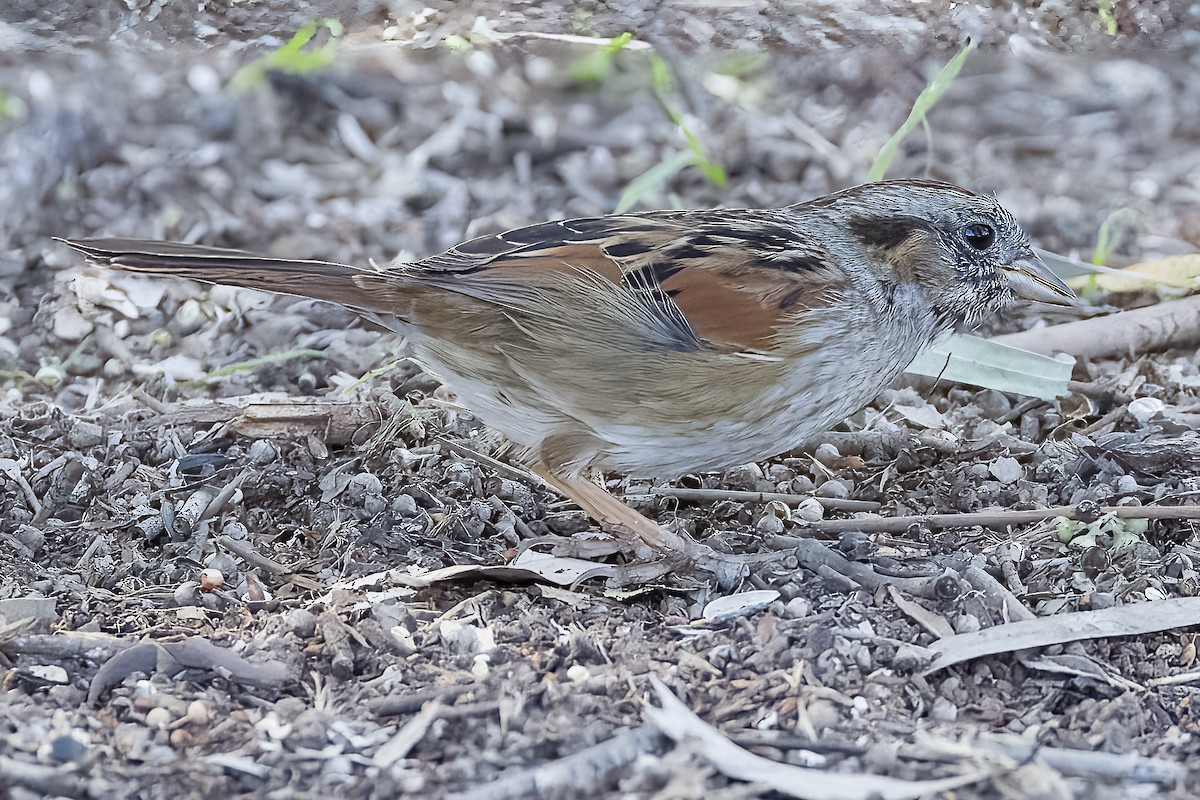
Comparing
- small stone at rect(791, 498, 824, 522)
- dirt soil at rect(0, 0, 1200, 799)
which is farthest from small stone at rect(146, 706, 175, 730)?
small stone at rect(791, 498, 824, 522)

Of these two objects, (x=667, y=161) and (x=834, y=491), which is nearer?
(x=834, y=491)

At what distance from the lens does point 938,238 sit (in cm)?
353

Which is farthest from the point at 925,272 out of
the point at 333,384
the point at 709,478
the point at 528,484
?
the point at 333,384

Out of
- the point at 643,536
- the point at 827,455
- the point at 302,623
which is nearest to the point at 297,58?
the point at 827,455

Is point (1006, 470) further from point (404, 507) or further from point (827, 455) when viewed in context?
point (404, 507)

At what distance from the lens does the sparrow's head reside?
352 cm

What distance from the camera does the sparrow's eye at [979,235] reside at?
11.6ft

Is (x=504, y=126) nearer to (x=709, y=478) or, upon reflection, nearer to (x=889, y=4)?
(x=889, y=4)

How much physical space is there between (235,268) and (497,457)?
0.98m

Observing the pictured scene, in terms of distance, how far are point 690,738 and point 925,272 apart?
1.62 meters

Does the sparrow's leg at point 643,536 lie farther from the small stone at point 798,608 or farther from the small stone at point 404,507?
the small stone at point 404,507

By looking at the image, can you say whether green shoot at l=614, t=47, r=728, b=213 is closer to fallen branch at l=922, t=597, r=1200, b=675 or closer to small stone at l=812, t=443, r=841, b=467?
small stone at l=812, t=443, r=841, b=467

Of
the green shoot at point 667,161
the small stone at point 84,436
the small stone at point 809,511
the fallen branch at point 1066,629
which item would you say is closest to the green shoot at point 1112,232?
the green shoot at point 667,161

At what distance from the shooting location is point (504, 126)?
19.0 feet
